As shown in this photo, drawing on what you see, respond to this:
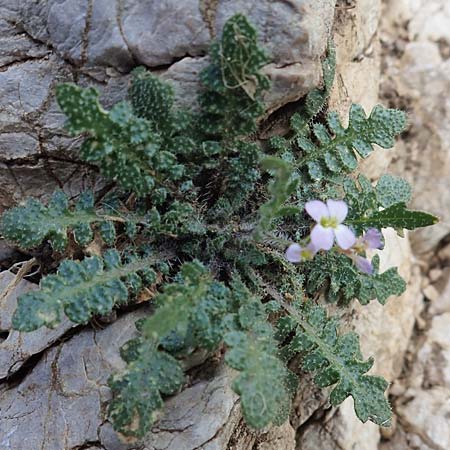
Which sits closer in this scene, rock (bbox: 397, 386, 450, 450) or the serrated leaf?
the serrated leaf

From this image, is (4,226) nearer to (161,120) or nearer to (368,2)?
(161,120)

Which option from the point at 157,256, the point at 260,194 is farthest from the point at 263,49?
the point at 157,256

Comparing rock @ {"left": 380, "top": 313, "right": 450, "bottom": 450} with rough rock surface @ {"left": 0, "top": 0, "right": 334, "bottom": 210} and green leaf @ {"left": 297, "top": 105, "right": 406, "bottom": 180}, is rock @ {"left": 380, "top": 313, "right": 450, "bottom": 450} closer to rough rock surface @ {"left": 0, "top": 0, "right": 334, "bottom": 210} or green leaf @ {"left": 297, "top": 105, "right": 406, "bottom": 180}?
green leaf @ {"left": 297, "top": 105, "right": 406, "bottom": 180}

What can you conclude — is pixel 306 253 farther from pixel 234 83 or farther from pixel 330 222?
pixel 234 83

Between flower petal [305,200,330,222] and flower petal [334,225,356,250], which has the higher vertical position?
flower petal [305,200,330,222]

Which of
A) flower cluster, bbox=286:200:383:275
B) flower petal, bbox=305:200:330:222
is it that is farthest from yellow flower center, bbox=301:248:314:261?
flower petal, bbox=305:200:330:222

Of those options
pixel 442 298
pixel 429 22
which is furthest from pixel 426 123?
pixel 442 298

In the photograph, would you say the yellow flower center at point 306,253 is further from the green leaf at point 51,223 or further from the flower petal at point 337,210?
the green leaf at point 51,223
